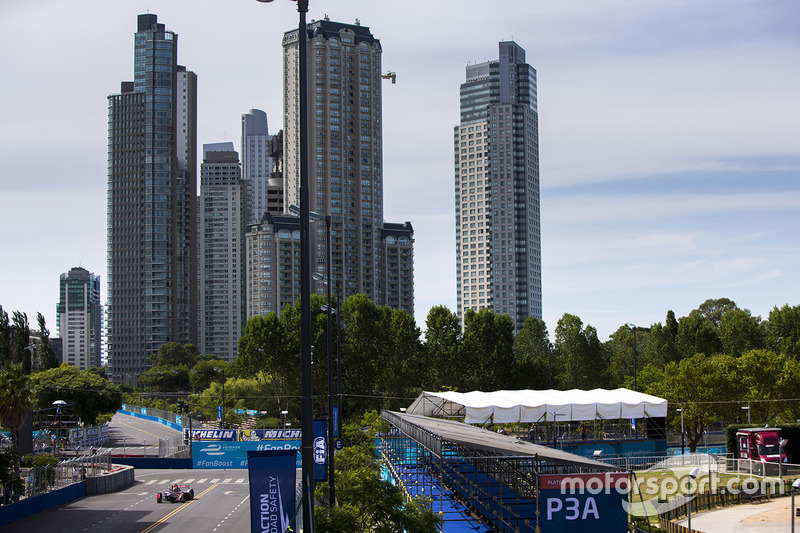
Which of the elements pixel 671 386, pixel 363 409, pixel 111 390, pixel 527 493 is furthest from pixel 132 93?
pixel 527 493

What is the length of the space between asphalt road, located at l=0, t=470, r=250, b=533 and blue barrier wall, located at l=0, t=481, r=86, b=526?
440mm

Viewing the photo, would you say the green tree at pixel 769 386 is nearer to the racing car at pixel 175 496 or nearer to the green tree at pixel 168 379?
the racing car at pixel 175 496

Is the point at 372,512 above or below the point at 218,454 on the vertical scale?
above

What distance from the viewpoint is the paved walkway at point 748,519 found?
31.2 meters

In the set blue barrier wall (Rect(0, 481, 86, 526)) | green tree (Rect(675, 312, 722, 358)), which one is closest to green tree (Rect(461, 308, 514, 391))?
green tree (Rect(675, 312, 722, 358))

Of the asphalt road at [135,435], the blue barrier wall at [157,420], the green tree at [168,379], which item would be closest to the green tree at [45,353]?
the asphalt road at [135,435]

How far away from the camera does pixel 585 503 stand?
59.8 ft

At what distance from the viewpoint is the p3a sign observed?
18172 millimetres

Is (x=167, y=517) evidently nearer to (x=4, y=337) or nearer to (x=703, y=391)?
(x=703, y=391)

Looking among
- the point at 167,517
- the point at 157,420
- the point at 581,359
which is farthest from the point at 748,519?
the point at 157,420

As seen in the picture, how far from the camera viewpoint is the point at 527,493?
2803 centimetres

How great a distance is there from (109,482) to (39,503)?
953 centimetres

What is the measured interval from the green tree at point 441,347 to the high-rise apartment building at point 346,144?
84.5 metres

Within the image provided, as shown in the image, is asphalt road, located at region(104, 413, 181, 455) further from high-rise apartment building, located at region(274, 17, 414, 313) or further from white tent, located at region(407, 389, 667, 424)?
high-rise apartment building, located at region(274, 17, 414, 313)
